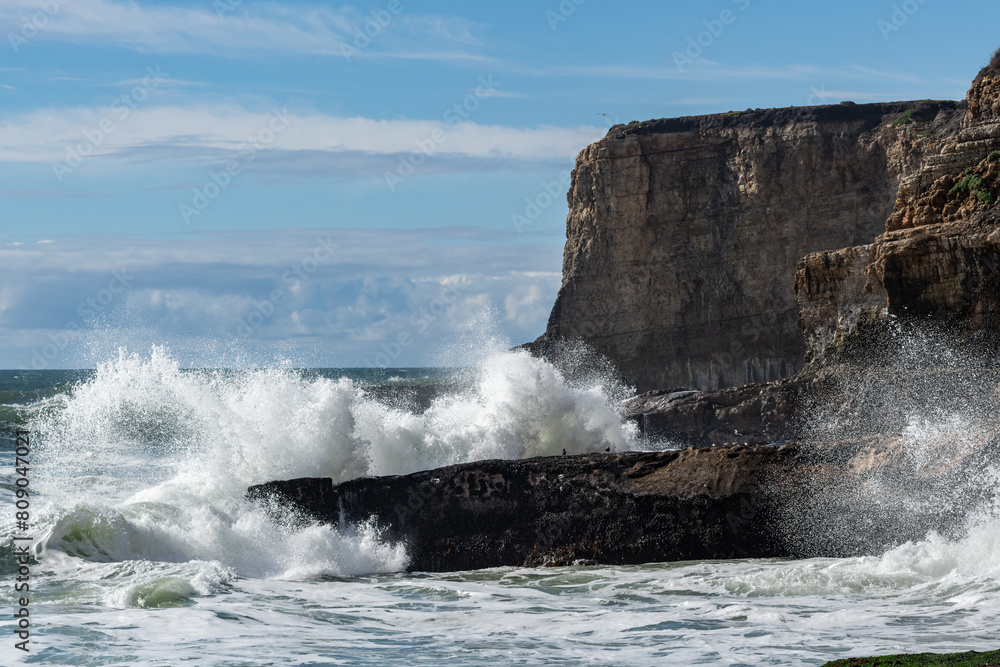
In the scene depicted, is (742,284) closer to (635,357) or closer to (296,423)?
(635,357)

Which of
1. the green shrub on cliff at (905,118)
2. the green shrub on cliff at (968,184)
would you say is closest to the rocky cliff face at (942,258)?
the green shrub on cliff at (968,184)

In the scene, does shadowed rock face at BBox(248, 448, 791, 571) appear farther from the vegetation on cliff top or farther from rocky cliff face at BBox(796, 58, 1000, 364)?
rocky cliff face at BBox(796, 58, 1000, 364)

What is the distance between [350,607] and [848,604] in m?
4.24

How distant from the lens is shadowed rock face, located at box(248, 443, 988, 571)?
9.86m

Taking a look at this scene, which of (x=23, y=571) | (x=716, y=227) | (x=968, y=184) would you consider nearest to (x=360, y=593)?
(x=23, y=571)

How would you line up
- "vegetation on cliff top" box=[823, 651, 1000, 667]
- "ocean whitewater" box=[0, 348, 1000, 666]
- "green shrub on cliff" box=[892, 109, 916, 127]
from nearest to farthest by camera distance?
"vegetation on cliff top" box=[823, 651, 1000, 667], "ocean whitewater" box=[0, 348, 1000, 666], "green shrub on cliff" box=[892, 109, 916, 127]

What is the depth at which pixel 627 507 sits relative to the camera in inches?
404

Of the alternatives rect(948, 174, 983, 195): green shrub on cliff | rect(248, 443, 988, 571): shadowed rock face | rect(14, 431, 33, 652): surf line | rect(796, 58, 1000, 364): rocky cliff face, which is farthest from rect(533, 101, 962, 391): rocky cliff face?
rect(14, 431, 33, 652): surf line

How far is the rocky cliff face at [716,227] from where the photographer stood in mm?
36969

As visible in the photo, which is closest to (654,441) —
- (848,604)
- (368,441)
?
(368,441)

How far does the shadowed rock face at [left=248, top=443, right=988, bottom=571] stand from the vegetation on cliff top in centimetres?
358

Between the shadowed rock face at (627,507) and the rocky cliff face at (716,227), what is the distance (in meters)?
27.3

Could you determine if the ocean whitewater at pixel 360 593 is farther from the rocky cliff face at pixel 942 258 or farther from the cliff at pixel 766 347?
the rocky cliff face at pixel 942 258

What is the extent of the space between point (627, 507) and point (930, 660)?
14.4ft
